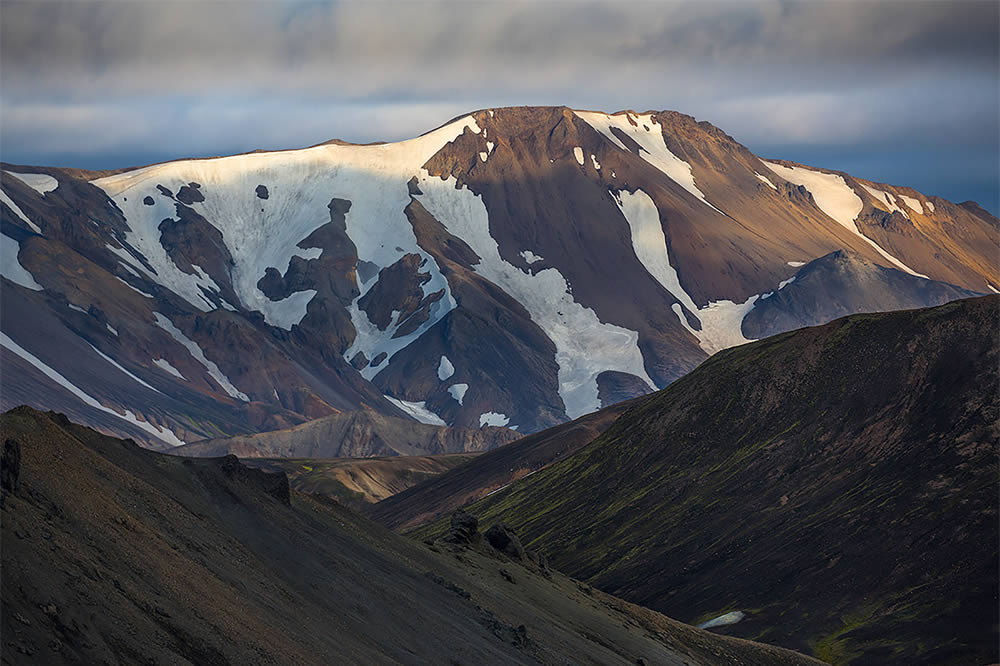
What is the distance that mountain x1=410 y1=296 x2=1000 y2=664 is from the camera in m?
119

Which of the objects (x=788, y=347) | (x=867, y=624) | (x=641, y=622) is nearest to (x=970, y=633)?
(x=867, y=624)

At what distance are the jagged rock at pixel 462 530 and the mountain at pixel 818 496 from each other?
3358 cm

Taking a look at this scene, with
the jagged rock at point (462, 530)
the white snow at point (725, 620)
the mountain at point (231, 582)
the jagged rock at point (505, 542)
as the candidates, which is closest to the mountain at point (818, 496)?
the white snow at point (725, 620)

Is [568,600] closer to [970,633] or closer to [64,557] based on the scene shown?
[970,633]

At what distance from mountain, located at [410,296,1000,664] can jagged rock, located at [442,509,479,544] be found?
33.6 m

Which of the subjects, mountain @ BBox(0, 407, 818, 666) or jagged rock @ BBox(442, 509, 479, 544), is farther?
jagged rock @ BBox(442, 509, 479, 544)

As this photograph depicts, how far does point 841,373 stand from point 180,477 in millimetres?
107221

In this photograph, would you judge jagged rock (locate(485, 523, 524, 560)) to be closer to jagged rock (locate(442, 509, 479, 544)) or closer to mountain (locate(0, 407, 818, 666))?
jagged rock (locate(442, 509, 479, 544))

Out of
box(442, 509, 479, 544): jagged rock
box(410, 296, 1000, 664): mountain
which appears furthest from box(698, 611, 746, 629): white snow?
box(442, 509, 479, 544): jagged rock

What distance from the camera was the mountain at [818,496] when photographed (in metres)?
119

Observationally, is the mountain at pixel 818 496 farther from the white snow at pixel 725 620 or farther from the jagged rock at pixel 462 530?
the jagged rock at pixel 462 530

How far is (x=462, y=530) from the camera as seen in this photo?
94.8m

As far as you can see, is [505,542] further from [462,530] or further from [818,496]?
[818,496]

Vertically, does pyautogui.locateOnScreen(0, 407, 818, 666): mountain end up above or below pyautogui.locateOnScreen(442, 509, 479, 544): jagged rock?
below
